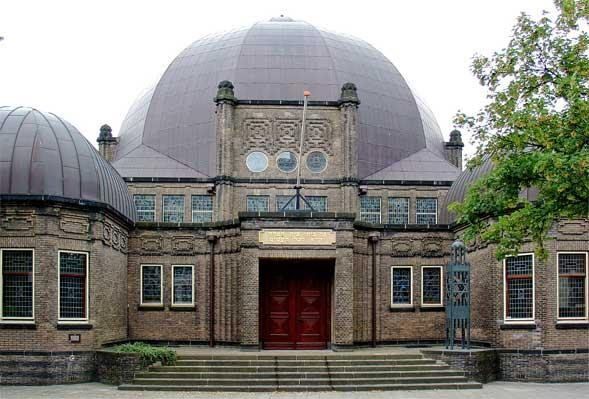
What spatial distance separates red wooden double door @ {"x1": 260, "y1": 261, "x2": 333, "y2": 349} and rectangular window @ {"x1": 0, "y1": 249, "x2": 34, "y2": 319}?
27.6 ft

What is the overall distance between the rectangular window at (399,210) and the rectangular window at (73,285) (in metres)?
14.2

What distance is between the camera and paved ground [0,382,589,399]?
23562 millimetres

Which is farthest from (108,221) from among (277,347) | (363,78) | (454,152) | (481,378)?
(454,152)

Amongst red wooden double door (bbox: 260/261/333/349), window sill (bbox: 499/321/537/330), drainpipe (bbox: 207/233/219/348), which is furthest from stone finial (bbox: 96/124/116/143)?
window sill (bbox: 499/321/537/330)

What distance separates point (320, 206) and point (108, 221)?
10.0 metres

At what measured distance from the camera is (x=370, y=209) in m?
36.7

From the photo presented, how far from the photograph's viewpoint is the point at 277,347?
102 feet

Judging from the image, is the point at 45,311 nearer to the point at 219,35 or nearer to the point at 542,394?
the point at 542,394

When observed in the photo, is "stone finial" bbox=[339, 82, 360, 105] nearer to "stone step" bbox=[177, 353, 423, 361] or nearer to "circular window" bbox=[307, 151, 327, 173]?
"circular window" bbox=[307, 151, 327, 173]

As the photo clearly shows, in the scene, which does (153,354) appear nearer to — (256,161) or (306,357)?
(306,357)

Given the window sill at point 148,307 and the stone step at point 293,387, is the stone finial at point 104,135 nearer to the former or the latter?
the window sill at point 148,307

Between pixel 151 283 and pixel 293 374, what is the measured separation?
849cm

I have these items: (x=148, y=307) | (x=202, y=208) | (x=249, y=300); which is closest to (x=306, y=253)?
(x=249, y=300)

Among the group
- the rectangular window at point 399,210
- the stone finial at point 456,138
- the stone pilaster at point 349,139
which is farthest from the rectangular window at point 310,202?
the stone finial at point 456,138
